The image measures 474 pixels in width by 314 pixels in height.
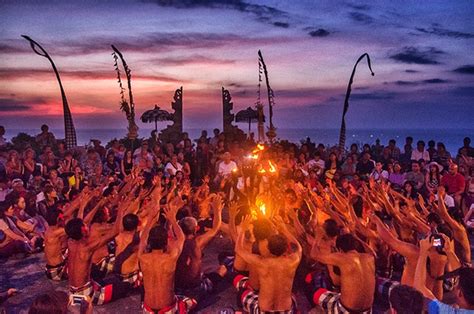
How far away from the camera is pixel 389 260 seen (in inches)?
301

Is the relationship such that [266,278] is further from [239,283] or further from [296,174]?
[296,174]

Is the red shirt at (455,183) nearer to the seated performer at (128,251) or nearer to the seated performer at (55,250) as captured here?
the seated performer at (128,251)

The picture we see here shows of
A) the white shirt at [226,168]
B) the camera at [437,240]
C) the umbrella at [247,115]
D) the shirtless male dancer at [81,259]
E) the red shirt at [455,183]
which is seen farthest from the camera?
the umbrella at [247,115]

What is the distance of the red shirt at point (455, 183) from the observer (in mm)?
11844

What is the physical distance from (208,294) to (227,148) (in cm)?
1017

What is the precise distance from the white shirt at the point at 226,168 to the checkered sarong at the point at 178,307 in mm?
8015

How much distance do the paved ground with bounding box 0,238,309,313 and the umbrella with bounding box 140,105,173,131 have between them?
46.6 ft

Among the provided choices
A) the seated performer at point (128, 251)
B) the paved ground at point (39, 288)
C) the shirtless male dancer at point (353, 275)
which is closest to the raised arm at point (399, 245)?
the shirtless male dancer at point (353, 275)

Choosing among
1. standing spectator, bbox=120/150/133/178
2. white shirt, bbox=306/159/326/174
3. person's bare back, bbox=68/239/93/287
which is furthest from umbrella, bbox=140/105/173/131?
person's bare back, bbox=68/239/93/287

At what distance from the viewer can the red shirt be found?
1184cm

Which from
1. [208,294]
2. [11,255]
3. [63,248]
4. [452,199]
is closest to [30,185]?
[11,255]

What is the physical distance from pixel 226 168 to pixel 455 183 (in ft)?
21.8

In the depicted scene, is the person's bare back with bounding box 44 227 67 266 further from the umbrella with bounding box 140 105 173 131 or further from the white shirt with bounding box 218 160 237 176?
the umbrella with bounding box 140 105 173 131

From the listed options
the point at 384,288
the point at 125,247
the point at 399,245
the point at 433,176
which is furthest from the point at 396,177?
the point at 125,247
